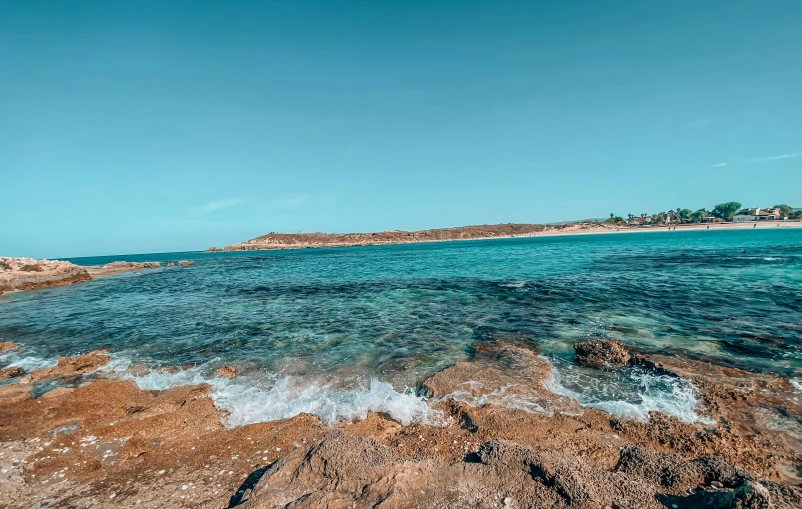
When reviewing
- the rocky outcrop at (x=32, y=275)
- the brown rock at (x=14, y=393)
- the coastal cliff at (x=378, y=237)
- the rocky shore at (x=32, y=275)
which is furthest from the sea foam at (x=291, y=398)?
the coastal cliff at (x=378, y=237)

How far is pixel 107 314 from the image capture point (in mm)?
19375

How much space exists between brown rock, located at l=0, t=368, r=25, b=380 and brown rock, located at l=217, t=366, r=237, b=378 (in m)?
6.46

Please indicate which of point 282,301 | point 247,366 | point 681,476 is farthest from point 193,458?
point 282,301

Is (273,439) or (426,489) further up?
(426,489)

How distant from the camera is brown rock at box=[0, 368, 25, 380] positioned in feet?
34.2

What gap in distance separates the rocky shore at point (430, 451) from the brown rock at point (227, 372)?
0.91m

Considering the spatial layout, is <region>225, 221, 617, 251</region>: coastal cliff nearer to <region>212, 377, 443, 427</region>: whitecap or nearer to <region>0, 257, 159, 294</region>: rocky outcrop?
<region>0, 257, 159, 294</region>: rocky outcrop

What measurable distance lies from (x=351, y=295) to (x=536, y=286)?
12.6 metres

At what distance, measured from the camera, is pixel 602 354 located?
10.0 meters

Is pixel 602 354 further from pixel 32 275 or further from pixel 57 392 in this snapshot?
pixel 32 275

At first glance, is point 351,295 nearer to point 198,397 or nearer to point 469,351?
point 469,351

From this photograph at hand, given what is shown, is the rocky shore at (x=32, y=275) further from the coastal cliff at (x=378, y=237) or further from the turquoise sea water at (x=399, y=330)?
the coastal cliff at (x=378, y=237)

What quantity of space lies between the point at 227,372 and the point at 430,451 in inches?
277

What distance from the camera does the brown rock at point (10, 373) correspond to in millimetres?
10434
